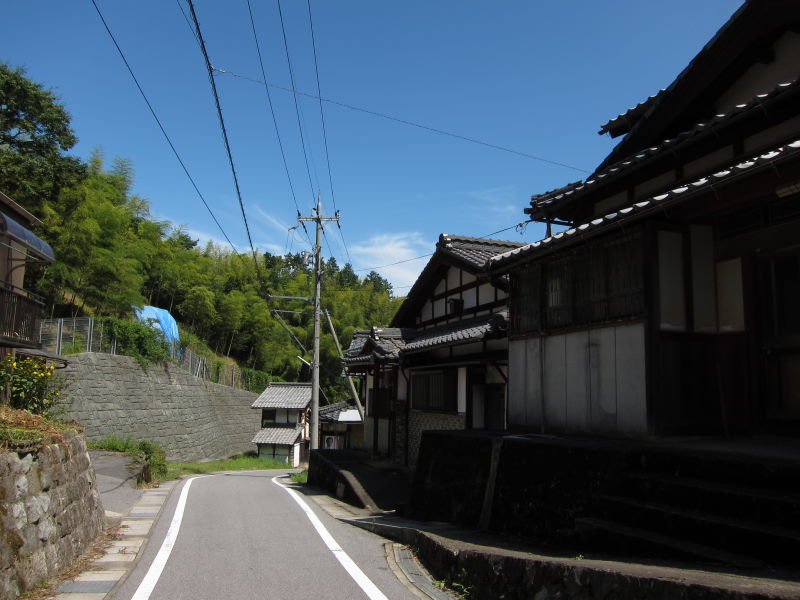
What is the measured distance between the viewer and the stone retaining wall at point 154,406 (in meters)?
23.4

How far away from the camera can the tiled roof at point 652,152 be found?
6.43 metres

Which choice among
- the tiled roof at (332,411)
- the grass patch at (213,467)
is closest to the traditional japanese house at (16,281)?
the grass patch at (213,467)

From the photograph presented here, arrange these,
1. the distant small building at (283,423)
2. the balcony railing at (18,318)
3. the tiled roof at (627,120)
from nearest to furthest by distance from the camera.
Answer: the tiled roof at (627,120) → the balcony railing at (18,318) → the distant small building at (283,423)

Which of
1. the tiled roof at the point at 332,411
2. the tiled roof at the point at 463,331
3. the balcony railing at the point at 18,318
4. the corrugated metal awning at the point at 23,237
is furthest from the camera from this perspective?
the tiled roof at the point at 332,411

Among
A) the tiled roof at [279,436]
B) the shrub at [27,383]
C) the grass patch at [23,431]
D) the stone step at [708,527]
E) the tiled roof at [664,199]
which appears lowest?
the tiled roof at [279,436]

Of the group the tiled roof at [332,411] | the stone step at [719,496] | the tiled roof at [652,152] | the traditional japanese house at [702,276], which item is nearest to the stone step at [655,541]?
the stone step at [719,496]

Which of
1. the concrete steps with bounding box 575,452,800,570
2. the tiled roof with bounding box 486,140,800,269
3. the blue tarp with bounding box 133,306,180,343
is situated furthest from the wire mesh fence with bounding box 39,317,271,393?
the concrete steps with bounding box 575,452,800,570

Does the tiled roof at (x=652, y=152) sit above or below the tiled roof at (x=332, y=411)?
above

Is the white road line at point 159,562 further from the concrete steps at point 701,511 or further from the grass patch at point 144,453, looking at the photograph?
the grass patch at point 144,453

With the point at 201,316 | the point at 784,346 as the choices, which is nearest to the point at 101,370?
the point at 201,316

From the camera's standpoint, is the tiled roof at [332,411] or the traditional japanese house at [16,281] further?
the tiled roof at [332,411]

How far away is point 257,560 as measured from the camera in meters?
8.30

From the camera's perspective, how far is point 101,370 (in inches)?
962

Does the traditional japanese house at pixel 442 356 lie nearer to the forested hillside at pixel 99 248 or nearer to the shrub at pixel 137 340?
the forested hillside at pixel 99 248
